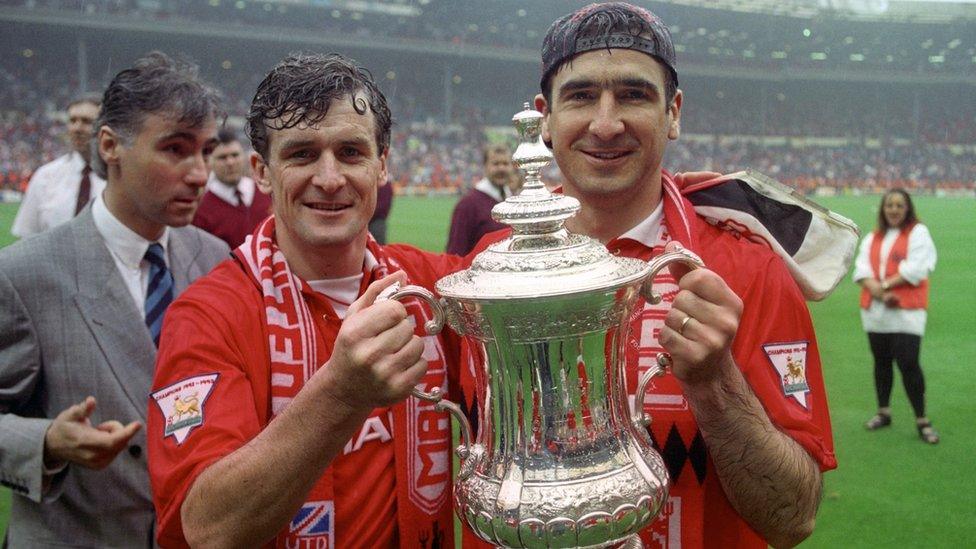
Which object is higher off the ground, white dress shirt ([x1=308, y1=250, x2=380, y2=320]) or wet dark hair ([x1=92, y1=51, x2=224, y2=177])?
wet dark hair ([x1=92, y1=51, x2=224, y2=177])

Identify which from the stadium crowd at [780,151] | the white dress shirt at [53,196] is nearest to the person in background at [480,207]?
the white dress shirt at [53,196]

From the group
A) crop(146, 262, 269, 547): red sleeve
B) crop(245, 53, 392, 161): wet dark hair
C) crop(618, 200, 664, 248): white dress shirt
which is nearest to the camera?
crop(146, 262, 269, 547): red sleeve

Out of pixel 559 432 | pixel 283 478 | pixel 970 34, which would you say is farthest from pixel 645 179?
pixel 970 34

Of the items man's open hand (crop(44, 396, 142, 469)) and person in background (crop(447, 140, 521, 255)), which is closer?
man's open hand (crop(44, 396, 142, 469))

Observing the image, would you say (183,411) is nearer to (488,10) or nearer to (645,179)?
(645,179)

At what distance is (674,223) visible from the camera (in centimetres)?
200

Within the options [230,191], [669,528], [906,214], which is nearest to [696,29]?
[906,214]

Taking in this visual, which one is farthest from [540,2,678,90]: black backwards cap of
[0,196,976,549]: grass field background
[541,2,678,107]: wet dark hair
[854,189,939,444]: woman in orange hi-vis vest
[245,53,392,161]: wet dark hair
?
[854,189,939,444]: woman in orange hi-vis vest

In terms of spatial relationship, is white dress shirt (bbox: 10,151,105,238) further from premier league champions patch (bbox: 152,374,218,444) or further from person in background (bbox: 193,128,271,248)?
premier league champions patch (bbox: 152,374,218,444)

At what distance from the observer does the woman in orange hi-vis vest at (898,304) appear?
634 centimetres

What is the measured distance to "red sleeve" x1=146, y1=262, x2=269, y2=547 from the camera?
166 centimetres

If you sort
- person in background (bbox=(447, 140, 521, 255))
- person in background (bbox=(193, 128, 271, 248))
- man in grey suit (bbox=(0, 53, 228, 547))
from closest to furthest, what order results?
man in grey suit (bbox=(0, 53, 228, 547)) < person in background (bbox=(193, 128, 271, 248)) < person in background (bbox=(447, 140, 521, 255))

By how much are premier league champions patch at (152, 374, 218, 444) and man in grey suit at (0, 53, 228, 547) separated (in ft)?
1.70

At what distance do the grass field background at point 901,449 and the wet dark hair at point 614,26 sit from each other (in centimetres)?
235
